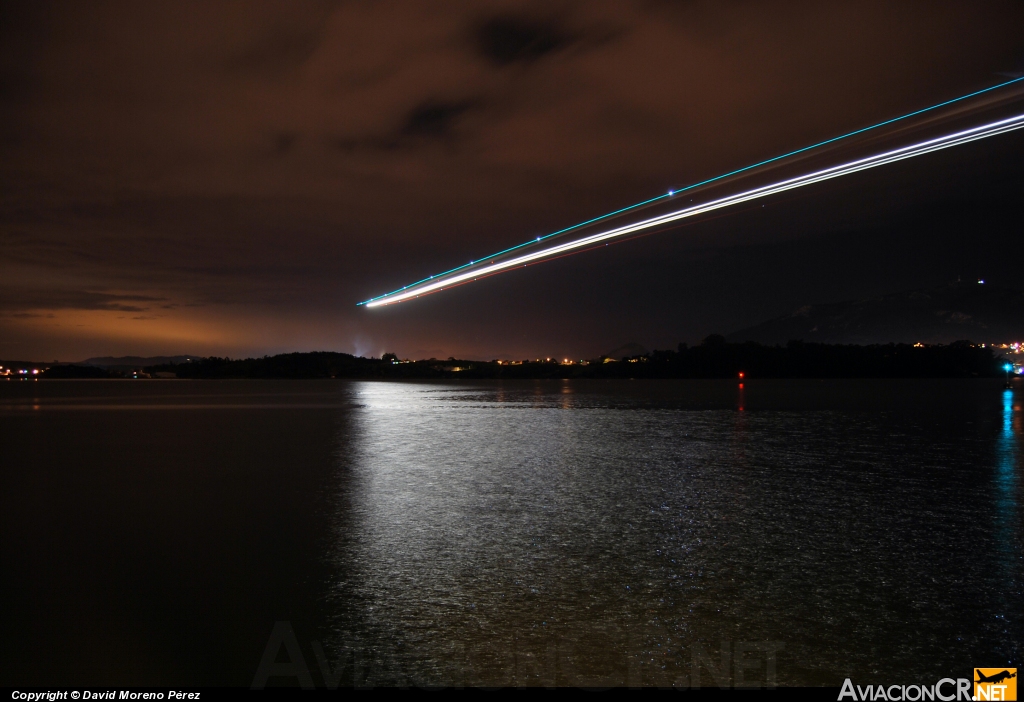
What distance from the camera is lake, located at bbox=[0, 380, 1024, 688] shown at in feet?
15.7

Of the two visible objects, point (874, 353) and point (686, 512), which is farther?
point (874, 353)

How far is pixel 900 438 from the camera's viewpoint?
19.6 metres

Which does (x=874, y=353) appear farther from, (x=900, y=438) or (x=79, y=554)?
(x=79, y=554)

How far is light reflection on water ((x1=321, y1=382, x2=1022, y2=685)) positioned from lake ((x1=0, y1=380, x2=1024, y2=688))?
30 mm

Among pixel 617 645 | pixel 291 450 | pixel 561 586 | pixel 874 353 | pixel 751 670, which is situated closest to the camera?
pixel 751 670

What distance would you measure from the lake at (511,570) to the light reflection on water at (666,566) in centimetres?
3

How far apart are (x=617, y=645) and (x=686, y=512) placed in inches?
192

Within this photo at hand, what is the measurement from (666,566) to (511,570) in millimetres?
1599

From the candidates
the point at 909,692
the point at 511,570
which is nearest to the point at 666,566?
the point at 511,570

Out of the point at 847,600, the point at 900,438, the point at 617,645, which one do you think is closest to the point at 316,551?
the point at 617,645

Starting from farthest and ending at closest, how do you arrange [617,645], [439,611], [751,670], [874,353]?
[874,353]
[439,611]
[617,645]
[751,670]

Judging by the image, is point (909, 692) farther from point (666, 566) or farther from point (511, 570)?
point (511, 570)

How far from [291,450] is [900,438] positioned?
17.1 meters

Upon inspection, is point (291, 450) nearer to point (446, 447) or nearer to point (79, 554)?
point (446, 447)
